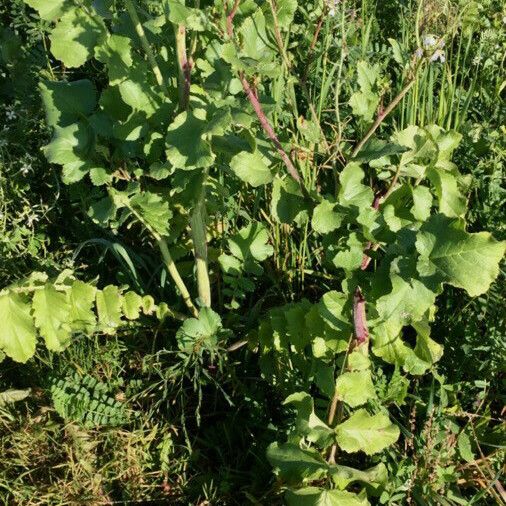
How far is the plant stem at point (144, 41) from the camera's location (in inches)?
60.9

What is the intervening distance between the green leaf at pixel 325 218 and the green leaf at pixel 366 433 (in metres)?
0.39

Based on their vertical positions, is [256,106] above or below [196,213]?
above

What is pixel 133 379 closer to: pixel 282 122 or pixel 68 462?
pixel 68 462

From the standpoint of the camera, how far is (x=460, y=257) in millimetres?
1345

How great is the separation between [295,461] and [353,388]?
19cm

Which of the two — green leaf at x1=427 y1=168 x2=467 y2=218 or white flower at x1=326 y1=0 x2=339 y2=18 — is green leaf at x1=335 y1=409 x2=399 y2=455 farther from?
white flower at x1=326 y1=0 x2=339 y2=18

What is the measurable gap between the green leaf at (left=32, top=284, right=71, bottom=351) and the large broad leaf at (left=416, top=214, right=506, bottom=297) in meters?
0.81

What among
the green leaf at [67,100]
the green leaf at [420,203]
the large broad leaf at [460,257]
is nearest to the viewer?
the large broad leaf at [460,257]

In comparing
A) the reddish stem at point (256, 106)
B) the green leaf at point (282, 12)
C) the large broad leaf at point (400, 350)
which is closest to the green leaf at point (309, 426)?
the large broad leaf at point (400, 350)

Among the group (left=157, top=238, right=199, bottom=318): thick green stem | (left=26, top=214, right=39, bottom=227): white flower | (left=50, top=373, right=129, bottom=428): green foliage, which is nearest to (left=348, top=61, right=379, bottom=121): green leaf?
(left=157, top=238, right=199, bottom=318): thick green stem

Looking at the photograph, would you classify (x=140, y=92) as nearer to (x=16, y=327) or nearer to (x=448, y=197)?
(x=16, y=327)

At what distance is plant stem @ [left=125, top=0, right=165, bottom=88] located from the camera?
1547 millimetres

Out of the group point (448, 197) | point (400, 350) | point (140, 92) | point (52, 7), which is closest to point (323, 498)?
point (400, 350)

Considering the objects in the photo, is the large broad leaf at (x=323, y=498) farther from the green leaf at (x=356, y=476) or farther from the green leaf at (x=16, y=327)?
the green leaf at (x=16, y=327)
